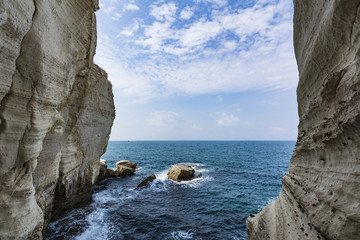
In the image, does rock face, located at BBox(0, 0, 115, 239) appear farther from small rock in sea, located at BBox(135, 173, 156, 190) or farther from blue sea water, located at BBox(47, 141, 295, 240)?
small rock in sea, located at BBox(135, 173, 156, 190)

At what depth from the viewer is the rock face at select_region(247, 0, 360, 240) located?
361 centimetres

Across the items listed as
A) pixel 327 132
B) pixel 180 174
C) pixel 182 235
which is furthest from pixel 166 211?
pixel 327 132

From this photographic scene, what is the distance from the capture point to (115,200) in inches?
677

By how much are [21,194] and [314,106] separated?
11.4m

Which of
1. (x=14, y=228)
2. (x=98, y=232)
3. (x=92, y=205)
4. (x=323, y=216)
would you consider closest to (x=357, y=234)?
(x=323, y=216)

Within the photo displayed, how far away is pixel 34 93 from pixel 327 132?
1052 cm

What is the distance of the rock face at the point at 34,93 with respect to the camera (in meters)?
6.02

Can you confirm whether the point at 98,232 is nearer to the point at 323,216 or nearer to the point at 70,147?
the point at 70,147

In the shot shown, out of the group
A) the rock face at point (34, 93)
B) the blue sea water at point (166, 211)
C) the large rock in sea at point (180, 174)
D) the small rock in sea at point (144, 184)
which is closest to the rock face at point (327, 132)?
the blue sea water at point (166, 211)

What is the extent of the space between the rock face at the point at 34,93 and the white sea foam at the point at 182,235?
7.57 metres

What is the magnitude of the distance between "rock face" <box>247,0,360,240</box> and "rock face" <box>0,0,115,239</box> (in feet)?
30.6

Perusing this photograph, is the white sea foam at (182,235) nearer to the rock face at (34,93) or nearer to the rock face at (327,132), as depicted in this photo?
the rock face at (327,132)

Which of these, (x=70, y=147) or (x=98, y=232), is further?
(x=70, y=147)

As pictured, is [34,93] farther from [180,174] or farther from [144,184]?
[180,174]
